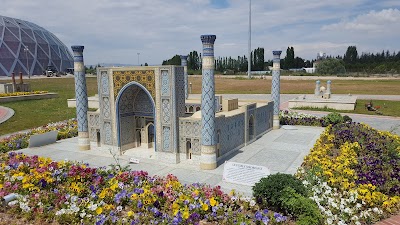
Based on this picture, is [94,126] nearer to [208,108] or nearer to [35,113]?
[208,108]

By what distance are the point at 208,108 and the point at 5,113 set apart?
20.8 m

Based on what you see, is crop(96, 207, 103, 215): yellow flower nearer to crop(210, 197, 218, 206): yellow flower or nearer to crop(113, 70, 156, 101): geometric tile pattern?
crop(210, 197, 218, 206): yellow flower

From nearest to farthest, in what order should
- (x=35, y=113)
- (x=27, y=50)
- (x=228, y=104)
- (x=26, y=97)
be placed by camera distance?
(x=228, y=104), (x=35, y=113), (x=26, y=97), (x=27, y=50)

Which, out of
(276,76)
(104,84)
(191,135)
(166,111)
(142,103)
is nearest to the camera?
(191,135)

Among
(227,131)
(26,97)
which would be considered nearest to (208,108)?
(227,131)

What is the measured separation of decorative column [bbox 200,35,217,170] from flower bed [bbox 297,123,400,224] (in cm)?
351

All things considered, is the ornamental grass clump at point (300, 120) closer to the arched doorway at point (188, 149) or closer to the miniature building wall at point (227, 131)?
the miniature building wall at point (227, 131)

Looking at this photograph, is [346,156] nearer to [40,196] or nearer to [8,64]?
[40,196]

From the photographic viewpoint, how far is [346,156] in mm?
10891

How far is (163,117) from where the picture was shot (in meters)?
12.7

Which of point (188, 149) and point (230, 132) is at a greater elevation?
point (230, 132)

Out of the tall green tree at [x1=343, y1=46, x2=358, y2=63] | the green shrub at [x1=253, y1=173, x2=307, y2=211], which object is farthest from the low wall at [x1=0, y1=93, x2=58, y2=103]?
the tall green tree at [x1=343, y1=46, x2=358, y2=63]

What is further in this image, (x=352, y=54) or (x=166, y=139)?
(x=352, y=54)

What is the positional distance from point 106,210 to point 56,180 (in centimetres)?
264
